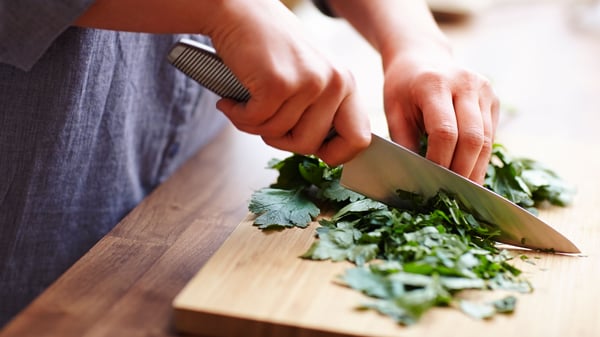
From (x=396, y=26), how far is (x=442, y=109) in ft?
0.97

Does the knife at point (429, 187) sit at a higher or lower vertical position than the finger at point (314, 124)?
lower

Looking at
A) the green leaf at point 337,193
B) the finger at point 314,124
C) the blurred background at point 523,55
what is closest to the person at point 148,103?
the finger at point 314,124

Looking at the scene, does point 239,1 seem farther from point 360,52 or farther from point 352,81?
point 360,52

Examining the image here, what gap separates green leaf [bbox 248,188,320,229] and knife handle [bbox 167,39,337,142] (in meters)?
0.15

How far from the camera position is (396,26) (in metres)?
1.46

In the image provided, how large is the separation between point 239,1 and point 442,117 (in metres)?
0.39

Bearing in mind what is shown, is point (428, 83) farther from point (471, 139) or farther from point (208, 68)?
point (208, 68)

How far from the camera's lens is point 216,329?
95cm

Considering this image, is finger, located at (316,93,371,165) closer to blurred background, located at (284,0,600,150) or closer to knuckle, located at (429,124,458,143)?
knuckle, located at (429,124,458,143)

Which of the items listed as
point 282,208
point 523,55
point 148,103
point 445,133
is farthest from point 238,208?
point 523,55

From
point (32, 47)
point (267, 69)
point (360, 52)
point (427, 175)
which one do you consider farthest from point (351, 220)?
point (360, 52)

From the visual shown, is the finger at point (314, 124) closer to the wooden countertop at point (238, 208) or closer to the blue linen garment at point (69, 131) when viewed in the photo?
the wooden countertop at point (238, 208)

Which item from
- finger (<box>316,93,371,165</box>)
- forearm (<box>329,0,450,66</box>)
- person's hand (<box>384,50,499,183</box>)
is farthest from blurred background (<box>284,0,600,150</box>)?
finger (<box>316,93,371,165</box>)

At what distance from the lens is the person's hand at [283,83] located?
3.29 ft
